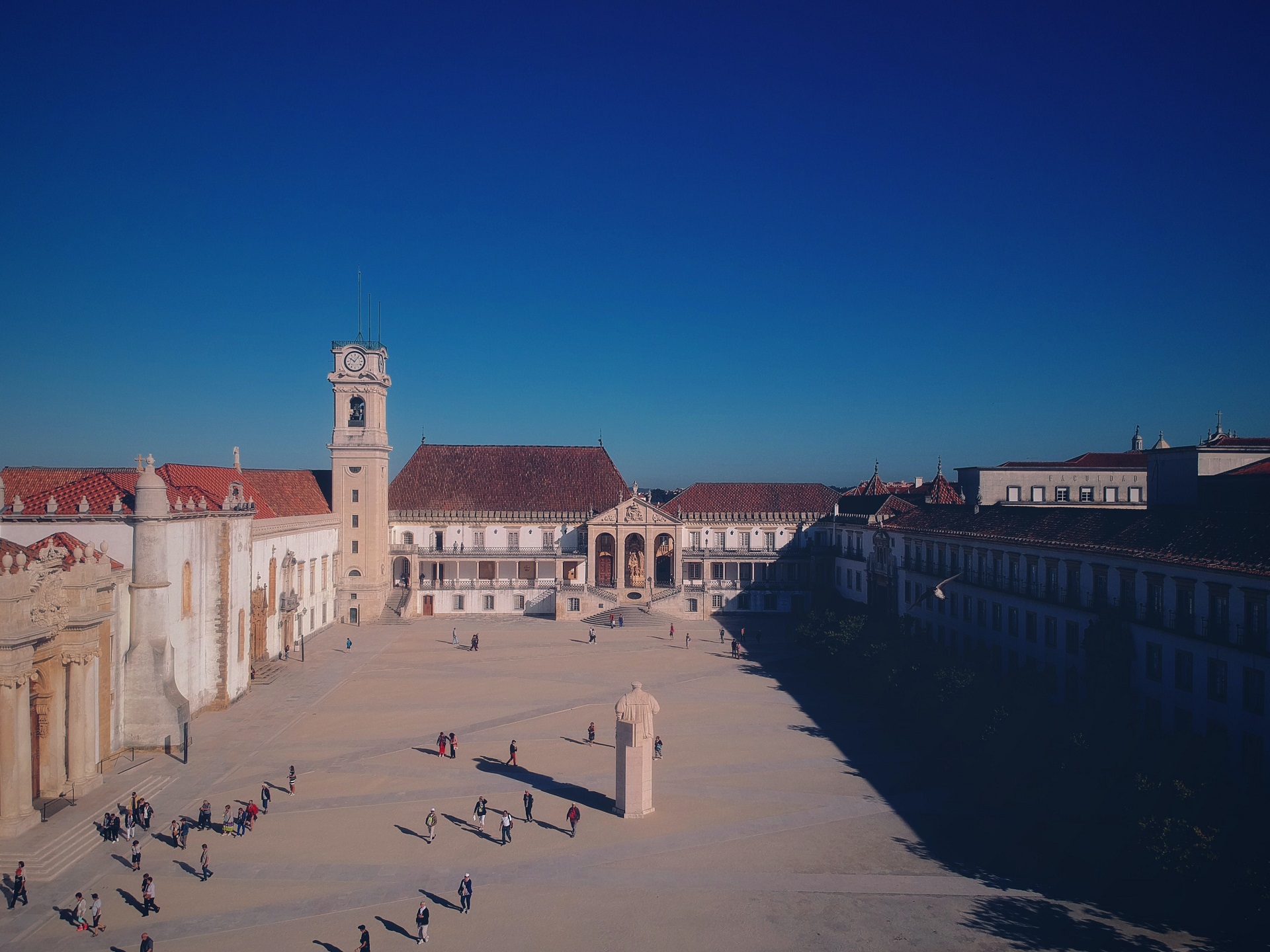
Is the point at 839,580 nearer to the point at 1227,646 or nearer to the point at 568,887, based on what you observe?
the point at 1227,646

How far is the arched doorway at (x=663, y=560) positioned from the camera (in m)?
70.7

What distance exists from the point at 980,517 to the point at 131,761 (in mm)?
42428

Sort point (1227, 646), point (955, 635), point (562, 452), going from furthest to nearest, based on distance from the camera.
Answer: point (562, 452), point (955, 635), point (1227, 646)

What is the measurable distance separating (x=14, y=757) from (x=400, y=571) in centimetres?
4478

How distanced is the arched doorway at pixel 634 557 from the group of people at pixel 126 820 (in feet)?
152

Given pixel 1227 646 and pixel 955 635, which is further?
pixel 955 635

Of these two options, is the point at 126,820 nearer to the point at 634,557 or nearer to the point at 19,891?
the point at 19,891

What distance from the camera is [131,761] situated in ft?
107

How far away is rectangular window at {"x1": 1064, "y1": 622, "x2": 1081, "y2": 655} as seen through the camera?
35.3 metres

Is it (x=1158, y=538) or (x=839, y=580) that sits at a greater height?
(x=1158, y=538)

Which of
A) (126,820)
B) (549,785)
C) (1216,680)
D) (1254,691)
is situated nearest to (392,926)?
(549,785)

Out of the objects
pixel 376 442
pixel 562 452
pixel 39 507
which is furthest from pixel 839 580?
pixel 39 507

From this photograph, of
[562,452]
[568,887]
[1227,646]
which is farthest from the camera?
[562,452]

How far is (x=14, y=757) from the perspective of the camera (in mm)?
25359
